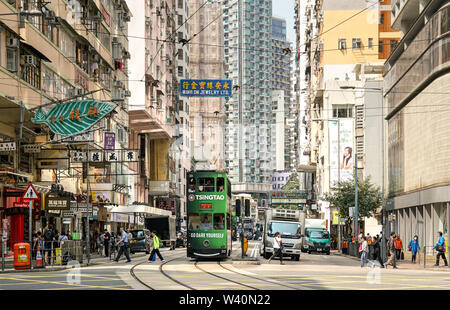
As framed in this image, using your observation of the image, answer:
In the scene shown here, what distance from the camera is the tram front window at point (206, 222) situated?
126ft

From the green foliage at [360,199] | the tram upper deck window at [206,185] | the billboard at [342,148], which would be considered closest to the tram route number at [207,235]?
the tram upper deck window at [206,185]

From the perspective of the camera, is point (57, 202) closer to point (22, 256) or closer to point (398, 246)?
point (22, 256)

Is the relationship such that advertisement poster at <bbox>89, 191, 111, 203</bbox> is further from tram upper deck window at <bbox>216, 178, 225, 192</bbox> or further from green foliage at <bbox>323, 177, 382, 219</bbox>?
green foliage at <bbox>323, 177, 382, 219</bbox>

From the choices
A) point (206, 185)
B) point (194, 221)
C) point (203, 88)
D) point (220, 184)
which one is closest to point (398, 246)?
point (220, 184)

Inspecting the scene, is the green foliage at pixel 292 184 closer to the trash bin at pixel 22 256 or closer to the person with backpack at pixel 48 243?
the person with backpack at pixel 48 243

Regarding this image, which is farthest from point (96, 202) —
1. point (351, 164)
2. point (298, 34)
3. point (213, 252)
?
point (298, 34)

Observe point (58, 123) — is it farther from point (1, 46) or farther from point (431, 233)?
point (431, 233)

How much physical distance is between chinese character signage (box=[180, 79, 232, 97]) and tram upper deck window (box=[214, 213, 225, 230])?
7056mm

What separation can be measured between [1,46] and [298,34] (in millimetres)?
121363

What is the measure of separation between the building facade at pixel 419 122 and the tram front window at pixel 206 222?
12.7m

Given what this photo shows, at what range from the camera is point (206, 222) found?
3856 centimetres

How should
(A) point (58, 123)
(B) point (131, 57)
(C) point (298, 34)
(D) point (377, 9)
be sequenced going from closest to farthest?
1. (A) point (58, 123)
2. (B) point (131, 57)
3. (D) point (377, 9)
4. (C) point (298, 34)

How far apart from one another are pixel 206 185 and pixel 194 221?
6.24ft
